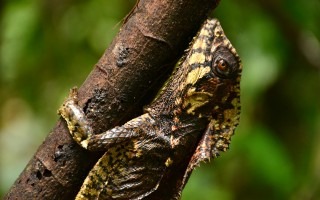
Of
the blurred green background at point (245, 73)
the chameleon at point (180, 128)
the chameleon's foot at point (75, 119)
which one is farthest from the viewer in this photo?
the blurred green background at point (245, 73)

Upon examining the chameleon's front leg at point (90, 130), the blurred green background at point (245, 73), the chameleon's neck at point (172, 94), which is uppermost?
the blurred green background at point (245, 73)

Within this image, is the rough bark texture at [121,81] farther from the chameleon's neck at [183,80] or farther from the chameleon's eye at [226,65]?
the chameleon's eye at [226,65]

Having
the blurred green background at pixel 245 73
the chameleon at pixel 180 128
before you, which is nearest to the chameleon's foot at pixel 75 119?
the chameleon at pixel 180 128

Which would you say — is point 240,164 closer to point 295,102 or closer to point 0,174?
point 295,102

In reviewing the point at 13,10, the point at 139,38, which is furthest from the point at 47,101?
the point at 139,38

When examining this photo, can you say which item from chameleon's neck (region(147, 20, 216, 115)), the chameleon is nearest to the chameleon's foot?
the chameleon

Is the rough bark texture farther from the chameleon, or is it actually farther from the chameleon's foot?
the chameleon

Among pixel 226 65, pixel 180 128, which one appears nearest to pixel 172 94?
pixel 180 128
